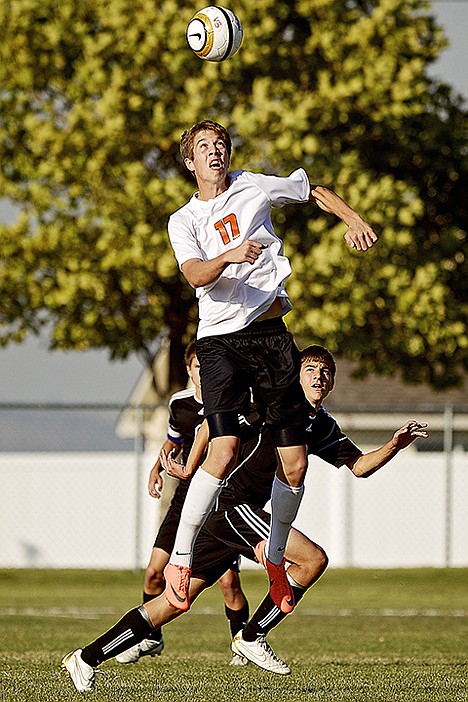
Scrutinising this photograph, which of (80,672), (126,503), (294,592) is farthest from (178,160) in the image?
(80,672)

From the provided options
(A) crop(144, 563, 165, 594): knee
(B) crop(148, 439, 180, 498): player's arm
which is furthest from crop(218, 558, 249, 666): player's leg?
(B) crop(148, 439, 180, 498): player's arm

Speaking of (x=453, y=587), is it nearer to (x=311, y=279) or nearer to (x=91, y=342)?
(x=311, y=279)

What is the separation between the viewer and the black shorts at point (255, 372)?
6820 mm

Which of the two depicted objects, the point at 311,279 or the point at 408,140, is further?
the point at 408,140

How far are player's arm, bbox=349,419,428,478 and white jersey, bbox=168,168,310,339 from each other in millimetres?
1007

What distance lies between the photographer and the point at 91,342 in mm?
20859

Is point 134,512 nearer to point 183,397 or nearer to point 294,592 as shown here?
point 183,397

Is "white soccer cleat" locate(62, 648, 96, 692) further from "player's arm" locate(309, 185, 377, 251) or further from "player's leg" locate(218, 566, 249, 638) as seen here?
"player's arm" locate(309, 185, 377, 251)

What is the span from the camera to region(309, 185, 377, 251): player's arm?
6.69m

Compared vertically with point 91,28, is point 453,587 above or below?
below

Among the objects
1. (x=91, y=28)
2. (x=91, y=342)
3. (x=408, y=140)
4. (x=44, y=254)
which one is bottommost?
(x=91, y=342)

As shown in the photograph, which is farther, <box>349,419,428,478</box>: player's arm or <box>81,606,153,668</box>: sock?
<box>349,419,428,478</box>: player's arm

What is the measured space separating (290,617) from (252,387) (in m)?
7.79

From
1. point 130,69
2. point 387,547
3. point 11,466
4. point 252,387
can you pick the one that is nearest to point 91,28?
point 130,69
